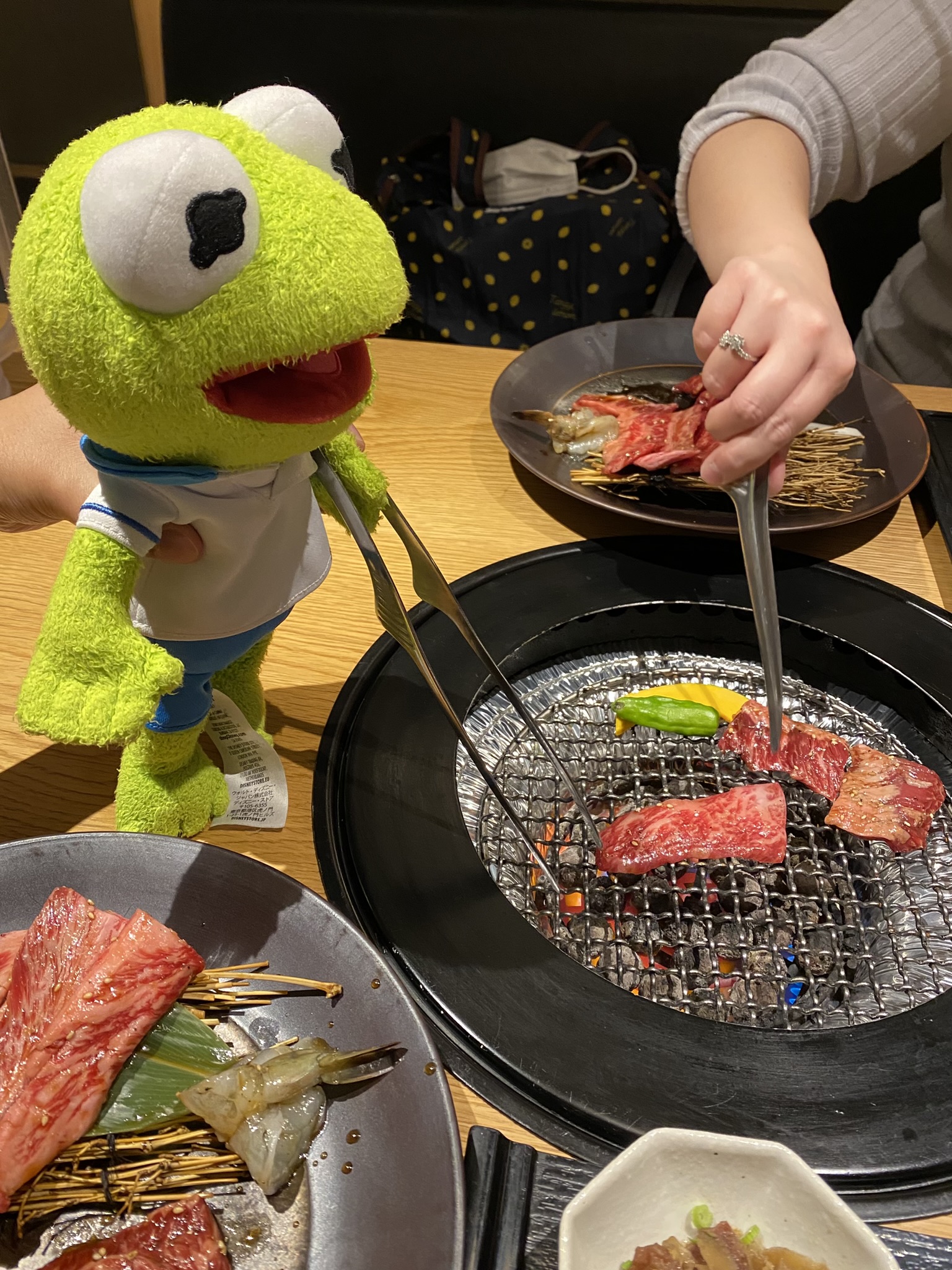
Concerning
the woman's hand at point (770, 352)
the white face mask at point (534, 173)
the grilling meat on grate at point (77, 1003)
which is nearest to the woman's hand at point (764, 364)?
the woman's hand at point (770, 352)

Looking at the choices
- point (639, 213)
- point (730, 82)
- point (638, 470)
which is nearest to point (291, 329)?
point (638, 470)

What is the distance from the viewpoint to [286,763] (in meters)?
1.21

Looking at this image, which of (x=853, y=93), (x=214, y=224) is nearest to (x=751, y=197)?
(x=853, y=93)

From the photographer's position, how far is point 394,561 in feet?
5.02

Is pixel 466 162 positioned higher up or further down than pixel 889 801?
higher up

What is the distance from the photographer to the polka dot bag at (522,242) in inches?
111

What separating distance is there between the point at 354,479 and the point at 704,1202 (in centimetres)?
84

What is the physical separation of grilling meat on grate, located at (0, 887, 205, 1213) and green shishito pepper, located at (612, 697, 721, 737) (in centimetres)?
74

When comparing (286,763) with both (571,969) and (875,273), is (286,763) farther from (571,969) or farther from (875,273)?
(875,273)

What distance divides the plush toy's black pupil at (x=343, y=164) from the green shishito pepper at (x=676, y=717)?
883 mm

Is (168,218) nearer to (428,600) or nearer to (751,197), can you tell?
(428,600)

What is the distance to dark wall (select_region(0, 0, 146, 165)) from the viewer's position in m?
3.31

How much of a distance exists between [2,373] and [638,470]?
4.00 ft

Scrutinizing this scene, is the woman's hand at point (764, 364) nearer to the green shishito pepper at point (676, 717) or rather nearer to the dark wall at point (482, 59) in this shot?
the green shishito pepper at point (676, 717)
